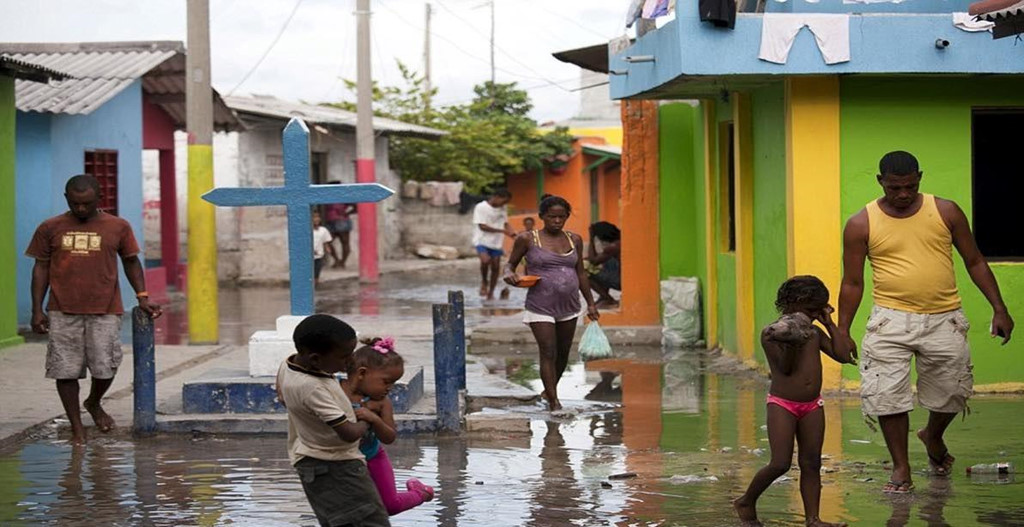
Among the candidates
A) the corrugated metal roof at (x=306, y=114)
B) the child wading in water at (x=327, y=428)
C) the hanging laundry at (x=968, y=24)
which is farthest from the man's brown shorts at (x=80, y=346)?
the corrugated metal roof at (x=306, y=114)

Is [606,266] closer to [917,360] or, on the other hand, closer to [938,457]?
[938,457]

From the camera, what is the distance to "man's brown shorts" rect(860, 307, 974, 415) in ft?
25.9

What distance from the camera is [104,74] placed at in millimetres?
20703

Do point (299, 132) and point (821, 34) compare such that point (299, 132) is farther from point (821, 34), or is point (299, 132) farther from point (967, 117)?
point (967, 117)

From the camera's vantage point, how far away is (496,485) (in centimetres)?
830

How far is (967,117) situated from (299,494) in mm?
6643

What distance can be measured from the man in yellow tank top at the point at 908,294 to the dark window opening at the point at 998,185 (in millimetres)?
4640

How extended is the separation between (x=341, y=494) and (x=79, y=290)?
4648mm

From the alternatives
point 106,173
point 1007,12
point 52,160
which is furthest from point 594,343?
point 106,173

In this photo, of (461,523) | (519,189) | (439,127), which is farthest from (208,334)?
(519,189)

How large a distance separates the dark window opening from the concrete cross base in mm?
5713

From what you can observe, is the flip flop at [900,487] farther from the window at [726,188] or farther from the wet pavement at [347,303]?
the wet pavement at [347,303]

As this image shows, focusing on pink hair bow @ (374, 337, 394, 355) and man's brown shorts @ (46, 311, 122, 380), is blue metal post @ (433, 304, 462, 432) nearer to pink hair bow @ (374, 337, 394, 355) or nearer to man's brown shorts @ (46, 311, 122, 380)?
man's brown shorts @ (46, 311, 122, 380)

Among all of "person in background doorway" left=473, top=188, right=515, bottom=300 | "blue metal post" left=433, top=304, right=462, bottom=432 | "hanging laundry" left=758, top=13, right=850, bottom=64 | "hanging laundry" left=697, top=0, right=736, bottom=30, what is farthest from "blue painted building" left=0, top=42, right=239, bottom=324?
"hanging laundry" left=758, top=13, right=850, bottom=64
